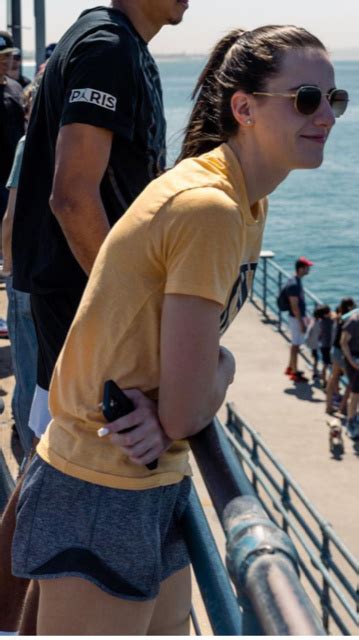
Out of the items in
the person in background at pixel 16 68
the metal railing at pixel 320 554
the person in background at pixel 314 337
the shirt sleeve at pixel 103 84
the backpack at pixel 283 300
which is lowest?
the person in background at pixel 314 337

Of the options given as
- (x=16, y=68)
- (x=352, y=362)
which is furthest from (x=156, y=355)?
(x=352, y=362)

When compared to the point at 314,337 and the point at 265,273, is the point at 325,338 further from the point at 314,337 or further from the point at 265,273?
the point at 265,273

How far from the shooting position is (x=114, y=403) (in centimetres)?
160

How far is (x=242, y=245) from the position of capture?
62.6 inches

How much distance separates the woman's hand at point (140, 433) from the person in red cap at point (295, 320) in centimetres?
1260

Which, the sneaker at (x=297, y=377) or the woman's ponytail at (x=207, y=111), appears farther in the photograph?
the sneaker at (x=297, y=377)

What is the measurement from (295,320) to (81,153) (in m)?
12.2

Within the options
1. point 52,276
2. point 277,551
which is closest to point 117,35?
point 52,276

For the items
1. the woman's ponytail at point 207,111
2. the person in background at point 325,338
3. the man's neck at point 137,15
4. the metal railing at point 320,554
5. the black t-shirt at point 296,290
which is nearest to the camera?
the woman's ponytail at point 207,111

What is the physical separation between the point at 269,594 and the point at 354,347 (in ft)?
37.6

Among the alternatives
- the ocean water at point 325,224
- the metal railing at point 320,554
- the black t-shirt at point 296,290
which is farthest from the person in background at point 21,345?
the ocean water at point 325,224

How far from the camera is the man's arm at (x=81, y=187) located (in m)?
2.20

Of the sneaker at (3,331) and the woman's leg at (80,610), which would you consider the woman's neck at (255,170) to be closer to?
the woman's leg at (80,610)

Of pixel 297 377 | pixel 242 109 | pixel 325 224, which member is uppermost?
pixel 242 109
